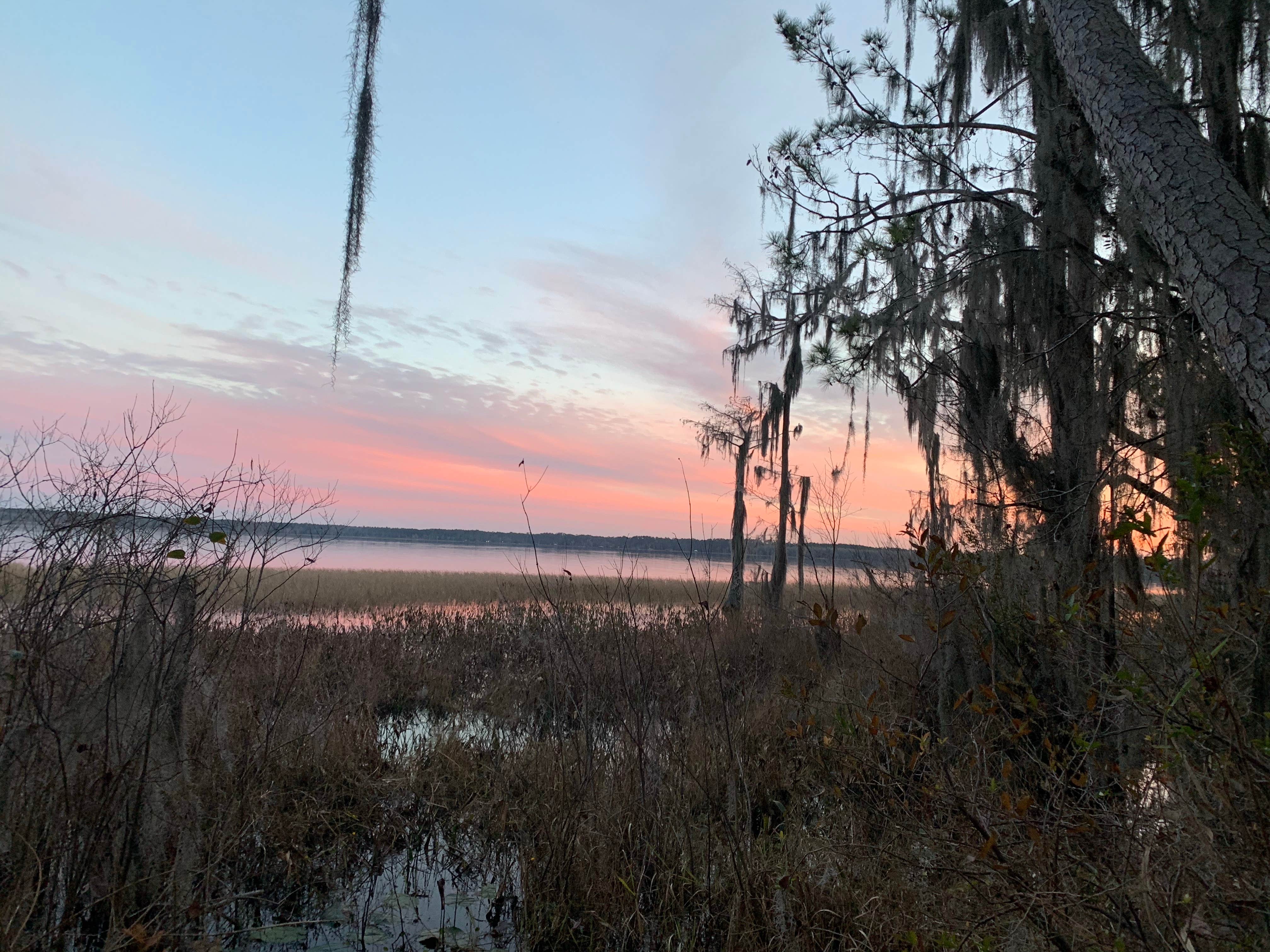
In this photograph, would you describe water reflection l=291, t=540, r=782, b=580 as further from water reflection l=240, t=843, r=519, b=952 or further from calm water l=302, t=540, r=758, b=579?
water reflection l=240, t=843, r=519, b=952

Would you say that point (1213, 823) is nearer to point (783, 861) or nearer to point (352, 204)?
point (783, 861)

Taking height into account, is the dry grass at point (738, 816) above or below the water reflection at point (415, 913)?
above

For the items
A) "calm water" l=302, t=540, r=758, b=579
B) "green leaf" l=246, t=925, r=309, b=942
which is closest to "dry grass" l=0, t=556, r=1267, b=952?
"green leaf" l=246, t=925, r=309, b=942

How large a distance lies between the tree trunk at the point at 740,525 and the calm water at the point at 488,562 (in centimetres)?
54

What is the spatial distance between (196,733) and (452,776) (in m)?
2.02

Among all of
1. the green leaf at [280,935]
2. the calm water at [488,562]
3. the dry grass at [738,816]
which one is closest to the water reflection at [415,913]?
the green leaf at [280,935]

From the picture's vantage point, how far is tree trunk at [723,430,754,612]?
54.2 feet

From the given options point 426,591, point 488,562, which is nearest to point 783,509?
point 426,591

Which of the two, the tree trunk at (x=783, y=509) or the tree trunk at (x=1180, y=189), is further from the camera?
the tree trunk at (x=783, y=509)

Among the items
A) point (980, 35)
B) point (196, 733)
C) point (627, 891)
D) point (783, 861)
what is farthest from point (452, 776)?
point (980, 35)

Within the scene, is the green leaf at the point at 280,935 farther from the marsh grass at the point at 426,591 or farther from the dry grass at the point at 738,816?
the marsh grass at the point at 426,591

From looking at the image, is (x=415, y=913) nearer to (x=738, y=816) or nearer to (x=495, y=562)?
(x=738, y=816)

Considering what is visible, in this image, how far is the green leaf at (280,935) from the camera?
358 centimetres

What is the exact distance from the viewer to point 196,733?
12.9 feet
